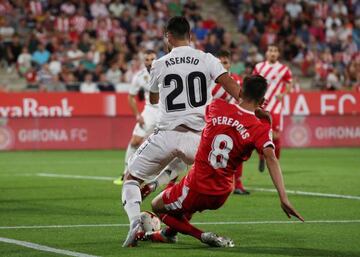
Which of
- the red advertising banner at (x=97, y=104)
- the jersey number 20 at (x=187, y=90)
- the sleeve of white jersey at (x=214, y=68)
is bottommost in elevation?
the red advertising banner at (x=97, y=104)

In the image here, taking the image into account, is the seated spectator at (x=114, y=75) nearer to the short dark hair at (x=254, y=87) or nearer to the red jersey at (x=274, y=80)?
the red jersey at (x=274, y=80)

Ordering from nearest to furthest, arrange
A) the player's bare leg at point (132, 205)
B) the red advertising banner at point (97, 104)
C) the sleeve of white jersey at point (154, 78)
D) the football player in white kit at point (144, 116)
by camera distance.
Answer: the player's bare leg at point (132, 205), the sleeve of white jersey at point (154, 78), the football player in white kit at point (144, 116), the red advertising banner at point (97, 104)

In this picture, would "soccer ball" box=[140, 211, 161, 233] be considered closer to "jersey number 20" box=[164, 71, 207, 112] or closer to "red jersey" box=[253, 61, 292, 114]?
"jersey number 20" box=[164, 71, 207, 112]

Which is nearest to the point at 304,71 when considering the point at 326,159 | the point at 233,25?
the point at 233,25

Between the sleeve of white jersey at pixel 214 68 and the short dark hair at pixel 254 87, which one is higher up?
the sleeve of white jersey at pixel 214 68

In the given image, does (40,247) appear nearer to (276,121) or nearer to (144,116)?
(144,116)

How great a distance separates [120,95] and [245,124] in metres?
19.8

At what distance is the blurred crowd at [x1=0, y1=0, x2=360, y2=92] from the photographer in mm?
30625

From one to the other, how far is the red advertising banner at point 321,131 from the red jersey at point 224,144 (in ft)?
66.3

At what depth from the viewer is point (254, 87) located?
30.9 ft

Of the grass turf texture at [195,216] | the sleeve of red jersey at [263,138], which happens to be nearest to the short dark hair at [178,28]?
the sleeve of red jersey at [263,138]

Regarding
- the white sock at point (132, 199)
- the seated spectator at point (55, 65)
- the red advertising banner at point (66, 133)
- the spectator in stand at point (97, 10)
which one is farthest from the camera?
the spectator in stand at point (97, 10)

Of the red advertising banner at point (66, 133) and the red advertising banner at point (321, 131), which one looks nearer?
the red advertising banner at point (66, 133)

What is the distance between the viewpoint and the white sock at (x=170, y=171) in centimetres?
1152
